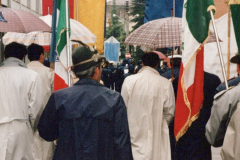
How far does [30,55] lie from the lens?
7262mm

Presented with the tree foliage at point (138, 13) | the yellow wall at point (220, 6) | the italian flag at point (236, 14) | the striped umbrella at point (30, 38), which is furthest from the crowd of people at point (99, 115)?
the tree foliage at point (138, 13)

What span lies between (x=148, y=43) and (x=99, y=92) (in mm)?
3082

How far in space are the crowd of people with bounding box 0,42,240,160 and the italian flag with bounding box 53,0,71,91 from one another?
489mm

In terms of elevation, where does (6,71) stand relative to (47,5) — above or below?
below

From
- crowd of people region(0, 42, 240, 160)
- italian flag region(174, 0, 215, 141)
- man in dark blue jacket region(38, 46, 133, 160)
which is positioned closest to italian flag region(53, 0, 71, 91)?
crowd of people region(0, 42, 240, 160)

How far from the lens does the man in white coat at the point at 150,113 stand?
6293 millimetres

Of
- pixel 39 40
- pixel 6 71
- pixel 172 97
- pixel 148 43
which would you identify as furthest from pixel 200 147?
pixel 39 40

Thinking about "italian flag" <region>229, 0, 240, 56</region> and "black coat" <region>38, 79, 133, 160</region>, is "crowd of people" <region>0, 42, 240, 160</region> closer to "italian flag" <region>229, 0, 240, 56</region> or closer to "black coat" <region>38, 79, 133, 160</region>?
"black coat" <region>38, 79, 133, 160</region>

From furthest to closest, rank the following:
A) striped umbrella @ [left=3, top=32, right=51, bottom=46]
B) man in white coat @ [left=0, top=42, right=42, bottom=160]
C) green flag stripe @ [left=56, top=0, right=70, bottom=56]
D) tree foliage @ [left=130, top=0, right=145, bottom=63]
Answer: tree foliage @ [left=130, top=0, right=145, bottom=63]
striped umbrella @ [left=3, top=32, right=51, bottom=46]
green flag stripe @ [left=56, top=0, right=70, bottom=56]
man in white coat @ [left=0, top=42, right=42, bottom=160]

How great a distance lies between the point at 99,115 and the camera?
355cm

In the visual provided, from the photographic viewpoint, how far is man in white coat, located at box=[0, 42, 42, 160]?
4934mm

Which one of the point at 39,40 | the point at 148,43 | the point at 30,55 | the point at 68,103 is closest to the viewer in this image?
the point at 68,103

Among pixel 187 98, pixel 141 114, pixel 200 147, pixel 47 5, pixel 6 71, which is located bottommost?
pixel 200 147

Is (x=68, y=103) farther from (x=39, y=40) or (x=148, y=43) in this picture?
(x=39, y=40)
